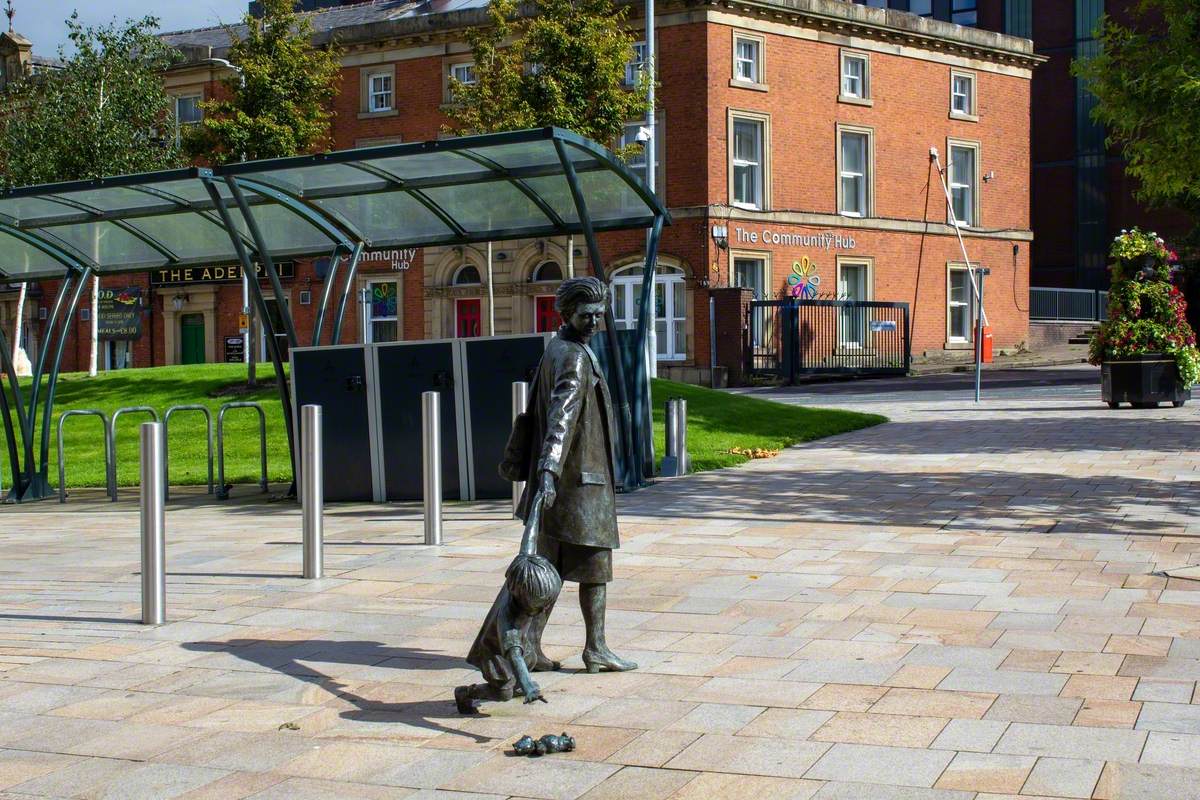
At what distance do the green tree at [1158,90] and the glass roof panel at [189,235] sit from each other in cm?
1016

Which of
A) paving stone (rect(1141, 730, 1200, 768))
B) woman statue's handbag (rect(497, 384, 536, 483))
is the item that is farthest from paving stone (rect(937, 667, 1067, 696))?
woman statue's handbag (rect(497, 384, 536, 483))

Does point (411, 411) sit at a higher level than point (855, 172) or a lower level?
lower

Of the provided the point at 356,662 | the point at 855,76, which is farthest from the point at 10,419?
the point at 855,76

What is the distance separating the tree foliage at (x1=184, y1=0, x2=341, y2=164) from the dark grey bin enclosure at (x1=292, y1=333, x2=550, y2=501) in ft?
53.0

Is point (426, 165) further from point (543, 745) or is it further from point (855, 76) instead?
point (855, 76)

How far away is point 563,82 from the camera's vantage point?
27.1 meters

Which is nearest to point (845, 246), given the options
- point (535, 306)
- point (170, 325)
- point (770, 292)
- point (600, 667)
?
point (770, 292)

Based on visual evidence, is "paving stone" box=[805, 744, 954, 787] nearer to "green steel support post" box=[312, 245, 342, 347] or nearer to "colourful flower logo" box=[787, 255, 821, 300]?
"green steel support post" box=[312, 245, 342, 347]

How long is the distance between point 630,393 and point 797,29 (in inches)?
1039

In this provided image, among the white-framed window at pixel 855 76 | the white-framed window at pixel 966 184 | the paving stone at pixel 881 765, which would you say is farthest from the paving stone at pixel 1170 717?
the white-framed window at pixel 966 184

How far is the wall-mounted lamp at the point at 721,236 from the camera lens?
35.4m

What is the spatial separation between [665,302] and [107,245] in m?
22.7

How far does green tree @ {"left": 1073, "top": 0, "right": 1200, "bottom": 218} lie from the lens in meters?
15.9

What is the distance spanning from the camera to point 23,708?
18.4ft
